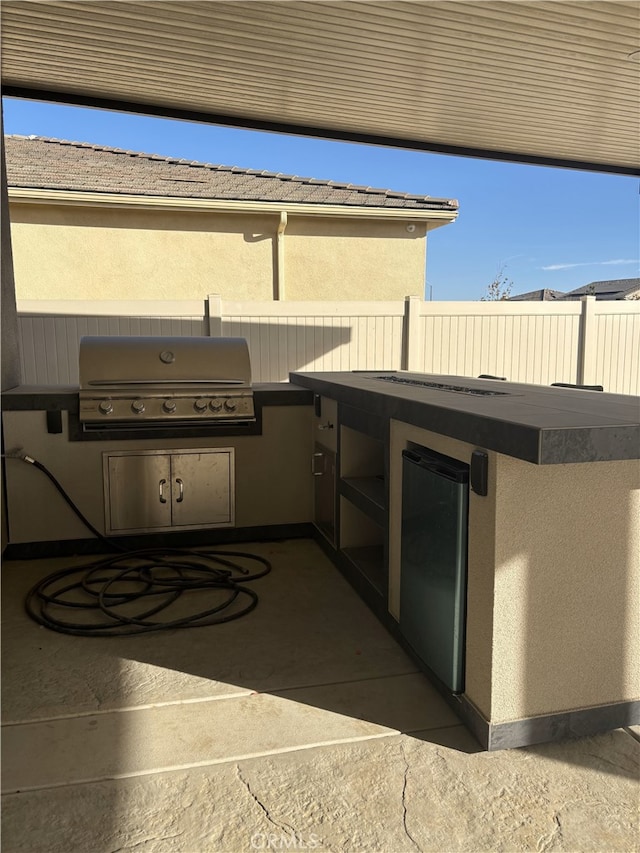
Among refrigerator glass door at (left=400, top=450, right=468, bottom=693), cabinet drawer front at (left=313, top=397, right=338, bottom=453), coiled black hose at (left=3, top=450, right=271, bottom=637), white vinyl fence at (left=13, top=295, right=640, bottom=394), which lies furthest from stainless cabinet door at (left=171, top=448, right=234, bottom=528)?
white vinyl fence at (left=13, top=295, right=640, bottom=394)

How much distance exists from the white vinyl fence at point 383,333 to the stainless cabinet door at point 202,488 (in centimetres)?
275

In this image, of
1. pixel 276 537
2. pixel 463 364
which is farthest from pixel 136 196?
pixel 276 537

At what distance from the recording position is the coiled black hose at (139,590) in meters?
2.95

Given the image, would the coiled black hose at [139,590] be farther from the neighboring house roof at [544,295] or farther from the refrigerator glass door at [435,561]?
the neighboring house roof at [544,295]

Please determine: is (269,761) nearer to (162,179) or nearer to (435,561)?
(435,561)

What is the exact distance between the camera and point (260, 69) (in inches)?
168

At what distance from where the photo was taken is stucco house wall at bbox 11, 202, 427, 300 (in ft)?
26.8

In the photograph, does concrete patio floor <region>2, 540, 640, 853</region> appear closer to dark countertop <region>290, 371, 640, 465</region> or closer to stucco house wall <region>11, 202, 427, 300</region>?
dark countertop <region>290, 371, 640, 465</region>

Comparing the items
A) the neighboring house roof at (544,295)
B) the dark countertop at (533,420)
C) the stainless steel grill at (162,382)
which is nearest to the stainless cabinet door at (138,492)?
the stainless steel grill at (162,382)

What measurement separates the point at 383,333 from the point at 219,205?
10.5 feet

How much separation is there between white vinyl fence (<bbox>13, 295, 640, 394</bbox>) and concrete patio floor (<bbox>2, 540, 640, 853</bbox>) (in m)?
4.16

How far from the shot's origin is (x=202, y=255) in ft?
28.6

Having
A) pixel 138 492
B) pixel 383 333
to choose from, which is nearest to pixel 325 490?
pixel 138 492

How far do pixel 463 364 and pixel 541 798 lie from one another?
5.95m
